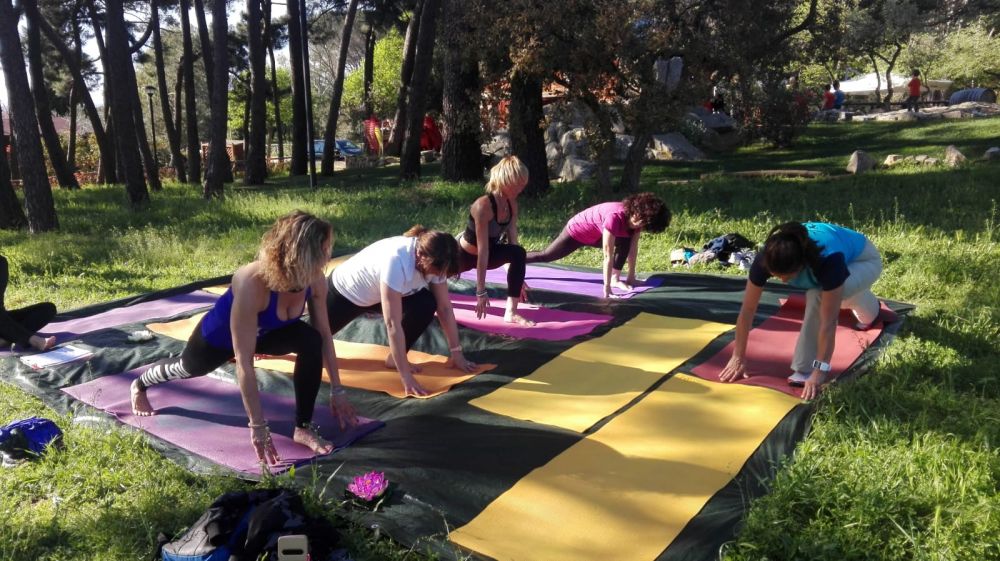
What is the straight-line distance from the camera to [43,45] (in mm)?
24031

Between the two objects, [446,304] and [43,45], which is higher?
[43,45]

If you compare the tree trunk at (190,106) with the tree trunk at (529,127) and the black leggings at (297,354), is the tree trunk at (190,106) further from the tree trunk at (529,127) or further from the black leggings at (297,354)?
the black leggings at (297,354)

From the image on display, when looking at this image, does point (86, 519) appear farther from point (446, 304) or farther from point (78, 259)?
point (78, 259)

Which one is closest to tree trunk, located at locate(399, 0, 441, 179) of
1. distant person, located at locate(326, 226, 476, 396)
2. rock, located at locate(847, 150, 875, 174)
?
rock, located at locate(847, 150, 875, 174)

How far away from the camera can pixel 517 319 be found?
5.45 meters

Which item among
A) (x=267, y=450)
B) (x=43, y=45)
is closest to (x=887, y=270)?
(x=267, y=450)

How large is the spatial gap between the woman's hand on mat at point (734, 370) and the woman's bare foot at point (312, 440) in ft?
7.40

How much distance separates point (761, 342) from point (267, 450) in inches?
128

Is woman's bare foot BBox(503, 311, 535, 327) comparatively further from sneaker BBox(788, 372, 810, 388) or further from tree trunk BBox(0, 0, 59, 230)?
tree trunk BBox(0, 0, 59, 230)

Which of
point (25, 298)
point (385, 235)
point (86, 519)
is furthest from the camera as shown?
point (385, 235)

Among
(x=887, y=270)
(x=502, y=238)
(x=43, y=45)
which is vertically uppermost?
(x=43, y=45)

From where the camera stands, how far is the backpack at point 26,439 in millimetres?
3586

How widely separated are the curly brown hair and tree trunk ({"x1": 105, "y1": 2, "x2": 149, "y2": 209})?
10.6 metres

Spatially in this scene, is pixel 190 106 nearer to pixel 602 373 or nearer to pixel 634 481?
pixel 602 373
